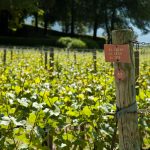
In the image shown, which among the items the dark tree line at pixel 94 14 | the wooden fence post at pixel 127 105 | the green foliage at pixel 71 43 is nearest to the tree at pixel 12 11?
the dark tree line at pixel 94 14

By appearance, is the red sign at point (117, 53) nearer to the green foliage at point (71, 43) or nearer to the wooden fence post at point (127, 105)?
the wooden fence post at point (127, 105)

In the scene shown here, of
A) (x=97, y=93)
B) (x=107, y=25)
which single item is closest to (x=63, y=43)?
(x=107, y=25)

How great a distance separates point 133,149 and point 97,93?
2.78 m

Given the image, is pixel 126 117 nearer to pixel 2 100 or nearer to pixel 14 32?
pixel 2 100

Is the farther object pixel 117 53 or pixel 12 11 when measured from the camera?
pixel 12 11

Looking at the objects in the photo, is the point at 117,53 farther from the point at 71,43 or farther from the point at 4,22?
the point at 4,22

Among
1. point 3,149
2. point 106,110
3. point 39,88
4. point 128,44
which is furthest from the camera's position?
point 39,88

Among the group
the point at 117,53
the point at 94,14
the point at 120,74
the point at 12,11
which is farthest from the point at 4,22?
the point at 117,53

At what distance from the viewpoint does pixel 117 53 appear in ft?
12.9

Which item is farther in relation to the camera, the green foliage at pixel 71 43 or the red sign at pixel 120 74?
the green foliage at pixel 71 43

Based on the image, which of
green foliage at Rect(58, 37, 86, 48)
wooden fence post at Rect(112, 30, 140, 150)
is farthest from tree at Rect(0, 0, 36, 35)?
wooden fence post at Rect(112, 30, 140, 150)

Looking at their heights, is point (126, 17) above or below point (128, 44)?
above

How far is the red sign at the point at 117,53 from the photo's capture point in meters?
3.90

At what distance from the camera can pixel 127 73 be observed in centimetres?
408
